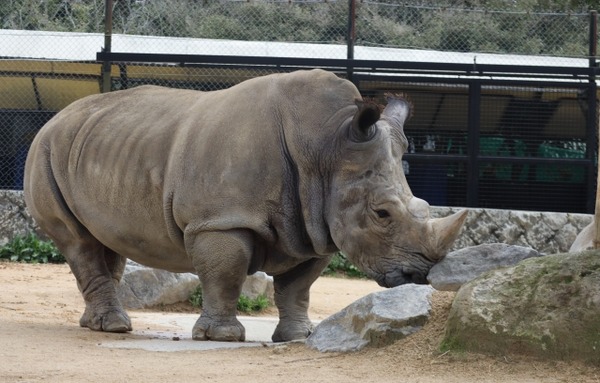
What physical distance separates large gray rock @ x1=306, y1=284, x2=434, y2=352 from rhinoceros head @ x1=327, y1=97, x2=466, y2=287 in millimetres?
646

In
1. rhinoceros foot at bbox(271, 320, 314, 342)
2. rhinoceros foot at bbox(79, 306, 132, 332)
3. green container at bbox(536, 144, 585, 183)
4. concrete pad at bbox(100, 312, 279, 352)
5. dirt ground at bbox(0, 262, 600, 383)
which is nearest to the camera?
dirt ground at bbox(0, 262, 600, 383)

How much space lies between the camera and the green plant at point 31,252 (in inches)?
613

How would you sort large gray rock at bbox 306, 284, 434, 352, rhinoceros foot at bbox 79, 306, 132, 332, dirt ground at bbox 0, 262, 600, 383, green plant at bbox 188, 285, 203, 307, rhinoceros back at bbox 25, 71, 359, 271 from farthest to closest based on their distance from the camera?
1. green plant at bbox 188, 285, 203, 307
2. rhinoceros foot at bbox 79, 306, 132, 332
3. rhinoceros back at bbox 25, 71, 359, 271
4. large gray rock at bbox 306, 284, 434, 352
5. dirt ground at bbox 0, 262, 600, 383

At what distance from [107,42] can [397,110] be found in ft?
27.1

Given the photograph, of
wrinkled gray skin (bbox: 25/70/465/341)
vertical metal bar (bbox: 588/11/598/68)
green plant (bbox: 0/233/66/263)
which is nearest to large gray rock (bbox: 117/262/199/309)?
wrinkled gray skin (bbox: 25/70/465/341)

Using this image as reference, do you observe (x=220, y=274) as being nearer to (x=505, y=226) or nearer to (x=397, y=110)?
(x=397, y=110)

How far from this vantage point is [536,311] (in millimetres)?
6367

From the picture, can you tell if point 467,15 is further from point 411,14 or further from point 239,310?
point 239,310

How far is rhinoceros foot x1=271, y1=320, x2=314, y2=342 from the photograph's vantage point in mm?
8773

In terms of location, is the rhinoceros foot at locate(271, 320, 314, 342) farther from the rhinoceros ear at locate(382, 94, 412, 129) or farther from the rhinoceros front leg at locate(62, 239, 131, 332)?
the rhinoceros ear at locate(382, 94, 412, 129)

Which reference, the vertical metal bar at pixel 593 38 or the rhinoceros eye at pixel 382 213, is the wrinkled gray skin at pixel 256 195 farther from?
the vertical metal bar at pixel 593 38

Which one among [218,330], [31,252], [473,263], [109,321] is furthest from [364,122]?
[31,252]

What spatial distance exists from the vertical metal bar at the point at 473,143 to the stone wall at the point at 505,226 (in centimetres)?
41

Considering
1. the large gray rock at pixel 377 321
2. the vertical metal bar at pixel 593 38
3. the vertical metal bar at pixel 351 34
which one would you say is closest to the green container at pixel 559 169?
the vertical metal bar at pixel 593 38
